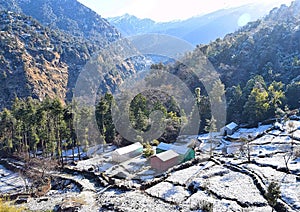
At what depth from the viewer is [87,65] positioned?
133125mm

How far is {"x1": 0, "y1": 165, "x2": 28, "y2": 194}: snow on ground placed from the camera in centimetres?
3452

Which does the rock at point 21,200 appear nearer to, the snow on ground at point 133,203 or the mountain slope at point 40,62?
the snow on ground at point 133,203

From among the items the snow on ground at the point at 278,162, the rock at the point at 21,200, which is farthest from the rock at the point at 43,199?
the snow on ground at the point at 278,162

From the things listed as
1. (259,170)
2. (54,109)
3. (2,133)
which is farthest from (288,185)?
(2,133)

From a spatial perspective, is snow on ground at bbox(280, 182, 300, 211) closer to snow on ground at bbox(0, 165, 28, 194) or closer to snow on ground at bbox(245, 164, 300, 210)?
snow on ground at bbox(245, 164, 300, 210)

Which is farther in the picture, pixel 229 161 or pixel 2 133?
pixel 2 133

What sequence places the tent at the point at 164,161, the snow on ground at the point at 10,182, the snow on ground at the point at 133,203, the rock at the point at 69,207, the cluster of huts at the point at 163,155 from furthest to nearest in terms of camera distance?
1. the snow on ground at the point at 10,182
2. the cluster of huts at the point at 163,155
3. the tent at the point at 164,161
4. the rock at the point at 69,207
5. the snow on ground at the point at 133,203

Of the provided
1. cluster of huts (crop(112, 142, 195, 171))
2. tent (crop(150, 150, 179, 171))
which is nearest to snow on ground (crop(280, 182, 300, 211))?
tent (crop(150, 150, 179, 171))

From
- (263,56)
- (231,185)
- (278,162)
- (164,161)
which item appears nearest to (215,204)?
(231,185)

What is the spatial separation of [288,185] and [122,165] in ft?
65.7

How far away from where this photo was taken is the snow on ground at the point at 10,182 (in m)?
34.5

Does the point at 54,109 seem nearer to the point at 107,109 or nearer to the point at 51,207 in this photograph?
the point at 107,109

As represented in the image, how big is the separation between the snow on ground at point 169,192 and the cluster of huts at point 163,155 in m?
7.05

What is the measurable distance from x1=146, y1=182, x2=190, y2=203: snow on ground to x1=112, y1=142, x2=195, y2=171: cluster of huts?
23.1ft
